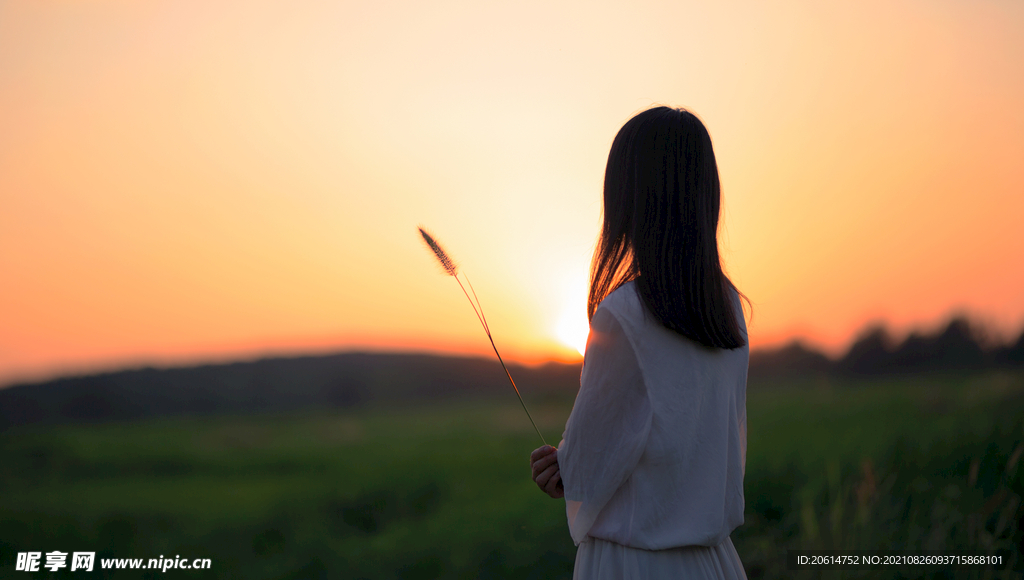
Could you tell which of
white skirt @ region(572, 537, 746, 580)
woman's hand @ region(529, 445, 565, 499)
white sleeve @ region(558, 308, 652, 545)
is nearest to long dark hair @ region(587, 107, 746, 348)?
white sleeve @ region(558, 308, 652, 545)

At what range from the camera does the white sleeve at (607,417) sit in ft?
4.17

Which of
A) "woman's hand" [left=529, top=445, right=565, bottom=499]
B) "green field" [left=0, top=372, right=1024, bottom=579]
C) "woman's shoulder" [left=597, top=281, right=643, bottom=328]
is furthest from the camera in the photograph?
"green field" [left=0, top=372, right=1024, bottom=579]

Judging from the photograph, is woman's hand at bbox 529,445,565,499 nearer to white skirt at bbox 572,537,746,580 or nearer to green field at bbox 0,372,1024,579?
white skirt at bbox 572,537,746,580

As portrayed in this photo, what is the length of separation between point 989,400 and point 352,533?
34.5 feet

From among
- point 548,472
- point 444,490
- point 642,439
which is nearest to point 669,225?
point 642,439

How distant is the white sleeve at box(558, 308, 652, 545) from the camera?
1271mm

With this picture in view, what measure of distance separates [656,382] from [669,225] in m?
0.35

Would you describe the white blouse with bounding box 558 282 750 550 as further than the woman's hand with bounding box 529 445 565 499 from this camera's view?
No

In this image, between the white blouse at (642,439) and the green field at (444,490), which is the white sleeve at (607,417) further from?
the green field at (444,490)

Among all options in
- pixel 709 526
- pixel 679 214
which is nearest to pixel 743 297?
pixel 679 214

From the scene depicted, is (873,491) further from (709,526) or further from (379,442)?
(379,442)

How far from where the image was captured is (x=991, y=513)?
4062mm

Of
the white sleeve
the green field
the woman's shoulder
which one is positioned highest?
the woman's shoulder

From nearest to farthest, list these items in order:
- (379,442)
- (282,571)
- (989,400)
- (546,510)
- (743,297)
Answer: (743,297)
(989,400)
(546,510)
(282,571)
(379,442)
